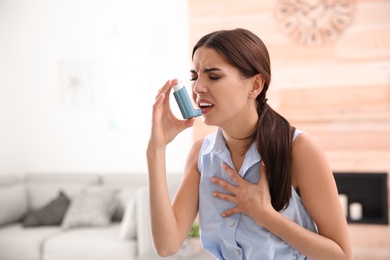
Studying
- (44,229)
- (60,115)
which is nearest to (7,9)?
(60,115)

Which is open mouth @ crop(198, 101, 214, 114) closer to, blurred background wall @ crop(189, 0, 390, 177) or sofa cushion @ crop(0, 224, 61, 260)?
blurred background wall @ crop(189, 0, 390, 177)

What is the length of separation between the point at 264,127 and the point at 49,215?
423 centimetres

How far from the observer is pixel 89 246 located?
15.1 feet

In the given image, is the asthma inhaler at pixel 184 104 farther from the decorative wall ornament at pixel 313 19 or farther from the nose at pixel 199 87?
the decorative wall ornament at pixel 313 19

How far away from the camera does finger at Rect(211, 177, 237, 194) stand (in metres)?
1.33

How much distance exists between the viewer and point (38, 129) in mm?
6109

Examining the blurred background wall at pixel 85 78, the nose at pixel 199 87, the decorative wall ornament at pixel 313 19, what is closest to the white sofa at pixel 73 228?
the blurred background wall at pixel 85 78

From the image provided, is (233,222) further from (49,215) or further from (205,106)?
(49,215)

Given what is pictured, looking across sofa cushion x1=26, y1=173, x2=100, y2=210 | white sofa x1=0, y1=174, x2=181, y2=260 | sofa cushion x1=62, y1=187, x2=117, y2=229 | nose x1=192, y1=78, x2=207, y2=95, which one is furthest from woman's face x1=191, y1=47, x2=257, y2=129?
sofa cushion x1=26, y1=173, x2=100, y2=210

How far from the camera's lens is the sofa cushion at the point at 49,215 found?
519 cm

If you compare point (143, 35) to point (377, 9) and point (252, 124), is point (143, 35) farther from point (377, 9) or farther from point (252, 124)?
point (252, 124)

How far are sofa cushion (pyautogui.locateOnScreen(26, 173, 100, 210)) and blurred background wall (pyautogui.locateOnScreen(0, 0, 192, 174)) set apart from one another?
0.23m

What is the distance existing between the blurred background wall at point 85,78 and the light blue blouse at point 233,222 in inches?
154

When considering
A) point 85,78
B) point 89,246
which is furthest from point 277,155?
point 85,78
